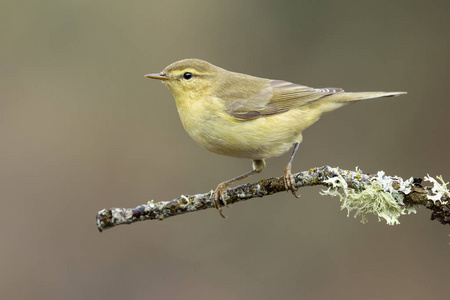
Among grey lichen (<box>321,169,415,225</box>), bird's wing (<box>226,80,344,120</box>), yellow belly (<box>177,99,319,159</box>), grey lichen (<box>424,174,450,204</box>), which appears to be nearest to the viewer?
grey lichen (<box>424,174,450,204</box>)

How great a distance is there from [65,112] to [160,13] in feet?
7.66

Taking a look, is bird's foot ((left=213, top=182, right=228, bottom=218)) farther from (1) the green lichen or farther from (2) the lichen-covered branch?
(1) the green lichen

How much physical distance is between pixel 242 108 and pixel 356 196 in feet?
5.18

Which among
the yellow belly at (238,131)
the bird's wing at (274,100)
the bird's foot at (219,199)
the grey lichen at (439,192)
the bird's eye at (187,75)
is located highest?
the bird's eye at (187,75)

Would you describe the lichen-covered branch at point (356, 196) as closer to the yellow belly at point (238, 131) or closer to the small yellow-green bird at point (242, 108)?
the small yellow-green bird at point (242, 108)

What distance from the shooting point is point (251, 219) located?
7723 mm

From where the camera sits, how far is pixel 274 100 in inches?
196

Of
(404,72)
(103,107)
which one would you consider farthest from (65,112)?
(404,72)

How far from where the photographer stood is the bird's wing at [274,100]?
469cm

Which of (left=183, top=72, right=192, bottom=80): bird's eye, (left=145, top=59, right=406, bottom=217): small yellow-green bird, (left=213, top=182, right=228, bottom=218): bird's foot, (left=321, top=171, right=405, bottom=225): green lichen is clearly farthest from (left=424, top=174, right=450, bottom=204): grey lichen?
(left=183, top=72, right=192, bottom=80): bird's eye

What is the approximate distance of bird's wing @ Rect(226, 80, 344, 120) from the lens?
15.4 feet

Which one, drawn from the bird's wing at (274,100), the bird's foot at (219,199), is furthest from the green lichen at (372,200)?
the bird's wing at (274,100)

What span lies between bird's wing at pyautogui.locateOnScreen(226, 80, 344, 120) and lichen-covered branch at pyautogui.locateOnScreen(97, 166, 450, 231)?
38.2 inches

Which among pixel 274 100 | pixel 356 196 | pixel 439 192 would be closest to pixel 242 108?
pixel 274 100
